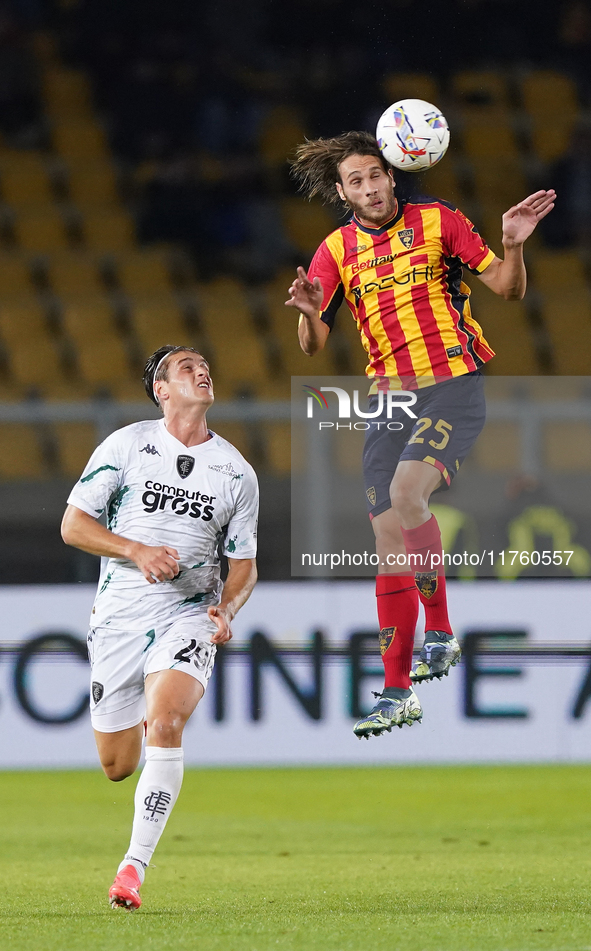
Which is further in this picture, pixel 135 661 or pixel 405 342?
pixel 405 342

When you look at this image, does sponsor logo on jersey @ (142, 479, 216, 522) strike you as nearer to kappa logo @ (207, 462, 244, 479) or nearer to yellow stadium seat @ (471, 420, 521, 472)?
kappa logo @ (207, 462, 244, 479)

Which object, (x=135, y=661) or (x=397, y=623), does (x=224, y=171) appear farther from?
(x=135, y=661)

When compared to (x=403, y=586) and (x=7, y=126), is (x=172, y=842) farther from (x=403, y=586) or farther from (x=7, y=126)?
(x=7, y=126)

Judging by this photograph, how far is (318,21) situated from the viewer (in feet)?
38.0

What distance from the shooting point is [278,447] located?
7359 millimetres

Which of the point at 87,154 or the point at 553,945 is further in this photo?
the point at 87,154

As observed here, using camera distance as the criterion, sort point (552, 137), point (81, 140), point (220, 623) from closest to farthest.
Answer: point (220, 623) → point (552, 137) → point (81, 140)

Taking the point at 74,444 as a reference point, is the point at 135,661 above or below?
below

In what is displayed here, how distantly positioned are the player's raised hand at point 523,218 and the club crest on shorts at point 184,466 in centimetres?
128

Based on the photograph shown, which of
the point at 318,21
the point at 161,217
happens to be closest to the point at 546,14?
the point at 318,21

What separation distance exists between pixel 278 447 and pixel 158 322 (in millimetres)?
2979

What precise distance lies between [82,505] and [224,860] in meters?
2.07

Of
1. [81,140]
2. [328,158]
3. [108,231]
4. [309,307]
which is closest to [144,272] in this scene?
[108,231]

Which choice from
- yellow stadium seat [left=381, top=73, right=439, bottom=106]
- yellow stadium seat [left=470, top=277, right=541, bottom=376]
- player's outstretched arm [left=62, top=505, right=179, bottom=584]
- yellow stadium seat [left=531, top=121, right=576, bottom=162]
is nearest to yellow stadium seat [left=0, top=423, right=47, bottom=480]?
yellow stadium seat [left=470, top=277, right=541, bottom=376]
